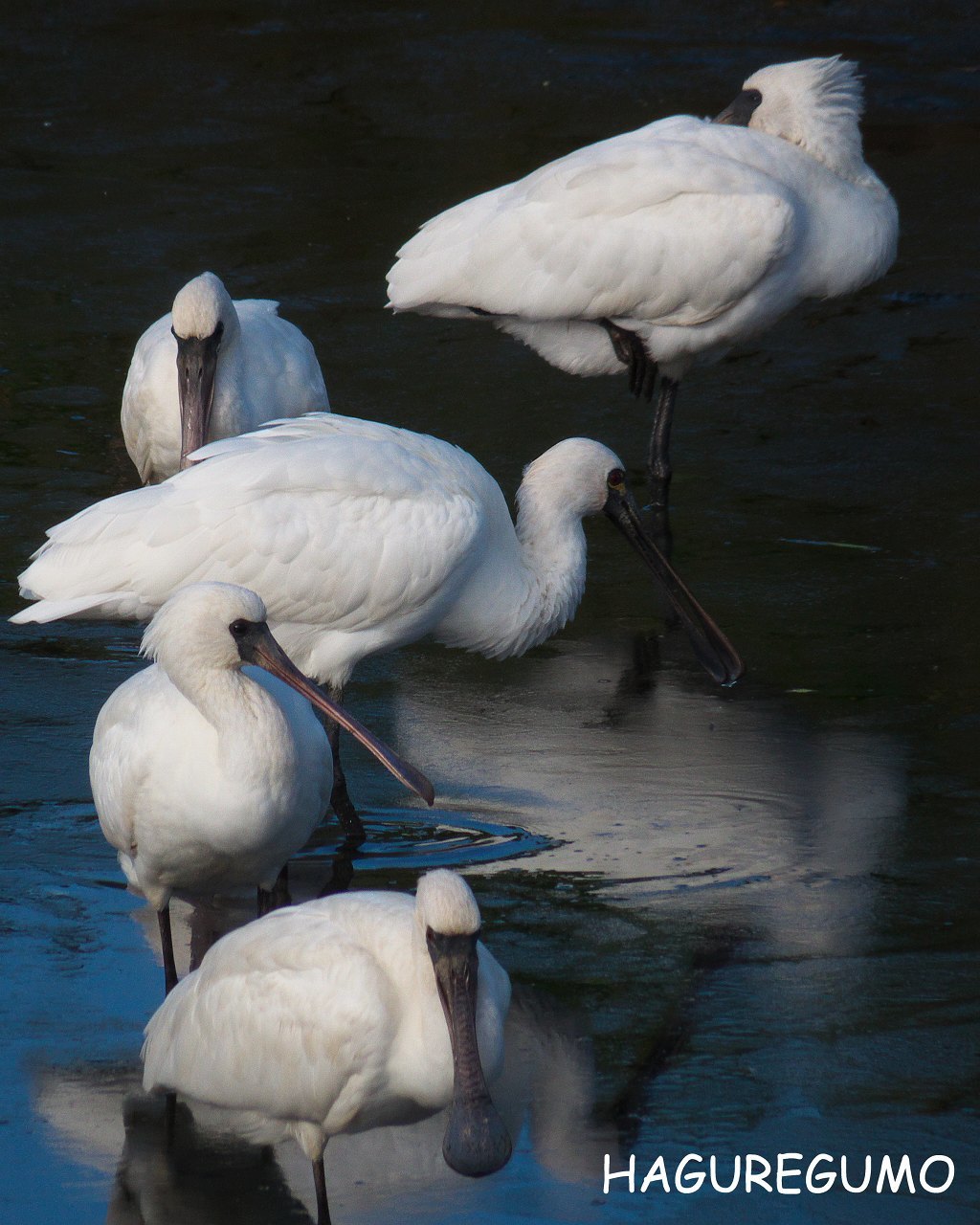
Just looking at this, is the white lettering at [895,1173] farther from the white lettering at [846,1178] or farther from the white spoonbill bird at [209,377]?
the white spoonbill bird at [209,377]

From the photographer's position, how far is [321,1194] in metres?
4.04

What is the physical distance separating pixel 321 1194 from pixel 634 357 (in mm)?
5509

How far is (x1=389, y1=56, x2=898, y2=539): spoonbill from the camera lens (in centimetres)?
851

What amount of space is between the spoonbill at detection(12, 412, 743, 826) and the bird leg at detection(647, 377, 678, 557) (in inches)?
81.2

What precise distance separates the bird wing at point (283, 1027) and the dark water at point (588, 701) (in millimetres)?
203

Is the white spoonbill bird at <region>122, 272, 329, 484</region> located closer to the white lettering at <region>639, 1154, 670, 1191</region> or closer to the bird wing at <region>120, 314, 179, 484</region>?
the bird wing at <region>120, 314, 179, 484</region>

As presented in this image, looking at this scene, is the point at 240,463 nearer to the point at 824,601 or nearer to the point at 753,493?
the point at 824,601

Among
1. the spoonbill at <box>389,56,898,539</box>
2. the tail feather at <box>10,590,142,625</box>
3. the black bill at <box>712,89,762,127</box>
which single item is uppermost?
the black bill at <box>712,89,762,127</box>

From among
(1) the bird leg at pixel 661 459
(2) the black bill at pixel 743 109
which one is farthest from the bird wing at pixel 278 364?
(2) the black bill at pixel 743 109

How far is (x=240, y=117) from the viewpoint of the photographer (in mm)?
13609

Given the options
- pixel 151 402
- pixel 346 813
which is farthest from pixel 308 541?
pixel 151 402

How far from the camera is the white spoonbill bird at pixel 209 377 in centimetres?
778

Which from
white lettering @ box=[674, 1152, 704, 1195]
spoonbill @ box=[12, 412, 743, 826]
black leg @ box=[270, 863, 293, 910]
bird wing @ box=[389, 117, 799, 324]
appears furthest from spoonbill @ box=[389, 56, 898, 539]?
white lettering @ box=[674, 1152, 704, 1195]

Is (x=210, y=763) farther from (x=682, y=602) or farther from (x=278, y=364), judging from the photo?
(x=278, y=364)
